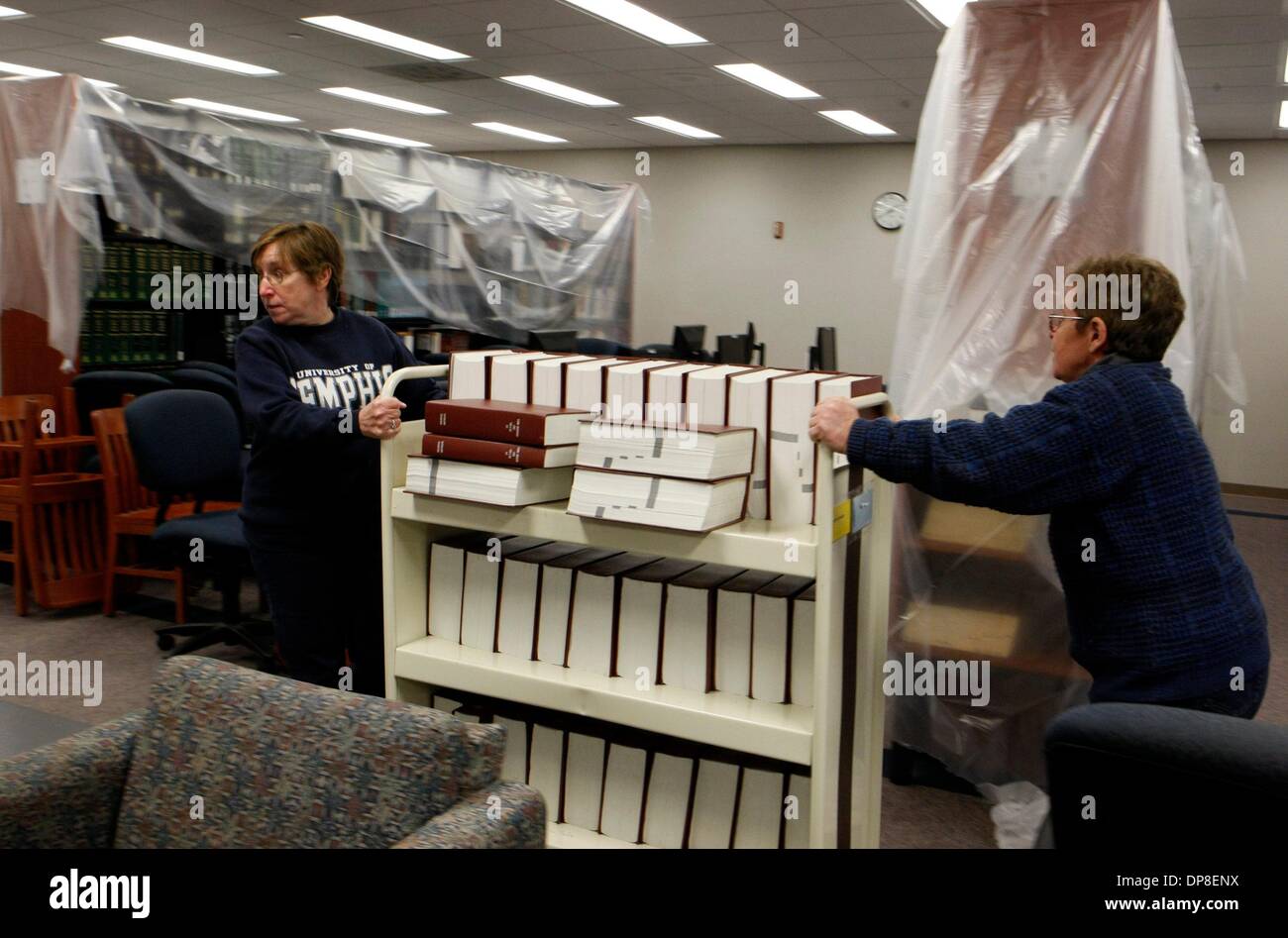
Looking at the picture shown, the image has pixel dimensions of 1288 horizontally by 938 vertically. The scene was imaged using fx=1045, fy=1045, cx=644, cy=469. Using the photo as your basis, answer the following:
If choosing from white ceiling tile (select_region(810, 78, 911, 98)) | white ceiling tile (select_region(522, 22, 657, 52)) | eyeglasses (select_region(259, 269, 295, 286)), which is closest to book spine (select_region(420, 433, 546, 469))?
eyeglasses (select_region(259, 269, 295, 286))

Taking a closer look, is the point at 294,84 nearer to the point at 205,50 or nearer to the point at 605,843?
the point at 205,50

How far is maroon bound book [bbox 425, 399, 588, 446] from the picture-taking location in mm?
1778

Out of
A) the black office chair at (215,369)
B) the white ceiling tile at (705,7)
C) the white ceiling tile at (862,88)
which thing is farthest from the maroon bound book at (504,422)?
the white ceiling tile at (862,88)

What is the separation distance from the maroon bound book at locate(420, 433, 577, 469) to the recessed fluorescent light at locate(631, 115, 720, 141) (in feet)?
23.2

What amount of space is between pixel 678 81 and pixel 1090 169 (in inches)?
195

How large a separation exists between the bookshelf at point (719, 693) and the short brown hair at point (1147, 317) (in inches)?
15.5

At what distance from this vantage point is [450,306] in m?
5.90

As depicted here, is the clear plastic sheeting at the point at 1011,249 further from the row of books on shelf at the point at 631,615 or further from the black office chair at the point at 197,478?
the black office chair at the point at 197,478

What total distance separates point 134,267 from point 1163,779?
204 inches

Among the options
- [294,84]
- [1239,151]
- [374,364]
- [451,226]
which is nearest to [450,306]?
[451,226]

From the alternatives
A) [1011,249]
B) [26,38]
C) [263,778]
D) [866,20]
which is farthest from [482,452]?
[26,38]

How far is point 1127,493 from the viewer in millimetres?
1671

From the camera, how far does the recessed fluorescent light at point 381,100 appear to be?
307 inches

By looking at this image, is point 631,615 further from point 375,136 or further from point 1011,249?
point 375,136
